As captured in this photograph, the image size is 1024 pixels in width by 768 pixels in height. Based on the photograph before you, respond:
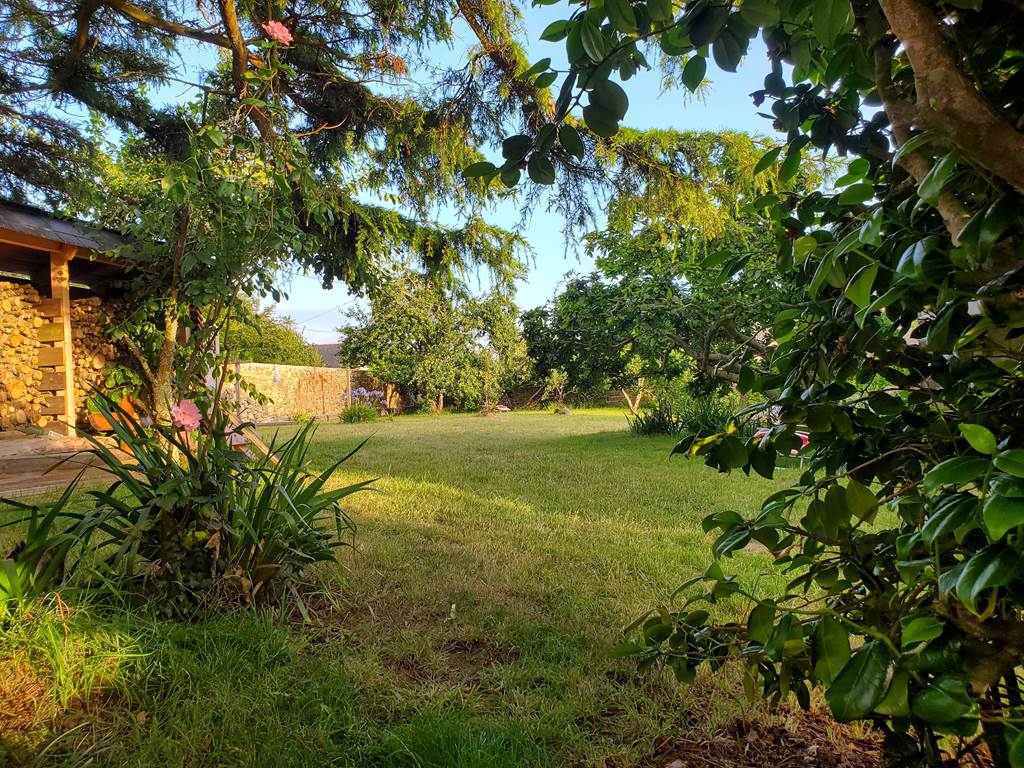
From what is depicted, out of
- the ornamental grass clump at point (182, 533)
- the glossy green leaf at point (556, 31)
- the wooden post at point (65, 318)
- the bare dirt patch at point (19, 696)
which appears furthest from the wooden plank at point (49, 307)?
the glossy green leaf at point (556, 31)

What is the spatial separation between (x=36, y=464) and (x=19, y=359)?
2486 millimetres

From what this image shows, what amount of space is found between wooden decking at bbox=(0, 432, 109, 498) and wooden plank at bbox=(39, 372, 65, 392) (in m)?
0.81

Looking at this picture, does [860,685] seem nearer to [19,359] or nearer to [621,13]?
[621,13]

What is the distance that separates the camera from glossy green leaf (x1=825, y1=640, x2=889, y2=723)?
1.77 feet

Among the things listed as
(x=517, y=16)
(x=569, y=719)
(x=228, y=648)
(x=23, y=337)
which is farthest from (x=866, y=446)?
(x=23, y=337)

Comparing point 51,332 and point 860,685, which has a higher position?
point 51,332

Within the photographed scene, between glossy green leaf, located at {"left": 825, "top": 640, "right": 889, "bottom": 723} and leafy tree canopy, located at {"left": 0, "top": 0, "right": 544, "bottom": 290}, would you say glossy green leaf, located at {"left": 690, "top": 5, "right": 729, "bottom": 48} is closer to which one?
glossy green leaf, located at {"left": 825, "top": 640, "right": 889, "bottom": 723}

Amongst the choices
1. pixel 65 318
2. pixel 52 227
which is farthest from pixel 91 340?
pixel 52 227

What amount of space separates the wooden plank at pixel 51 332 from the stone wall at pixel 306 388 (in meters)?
7.82

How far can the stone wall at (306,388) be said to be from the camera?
46.9ft

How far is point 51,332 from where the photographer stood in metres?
6.02

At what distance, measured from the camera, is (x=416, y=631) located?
1.90 m

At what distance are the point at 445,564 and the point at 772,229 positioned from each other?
2120 mm

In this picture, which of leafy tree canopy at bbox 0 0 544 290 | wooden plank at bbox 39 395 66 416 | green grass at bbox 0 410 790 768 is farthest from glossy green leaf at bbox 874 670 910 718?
wooden plank at bbox 39 395 66 416
